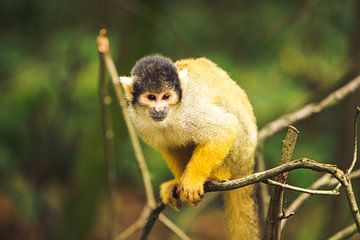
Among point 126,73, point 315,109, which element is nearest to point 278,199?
point 315,109

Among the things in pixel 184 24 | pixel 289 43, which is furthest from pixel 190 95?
pixel 184 24

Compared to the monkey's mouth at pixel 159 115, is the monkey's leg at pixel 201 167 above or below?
below

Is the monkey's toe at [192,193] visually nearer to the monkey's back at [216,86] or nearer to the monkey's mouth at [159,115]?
the monkey's mouth at [159,115]

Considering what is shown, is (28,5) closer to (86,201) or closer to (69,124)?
(69,124)

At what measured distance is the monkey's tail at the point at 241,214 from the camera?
153 inches

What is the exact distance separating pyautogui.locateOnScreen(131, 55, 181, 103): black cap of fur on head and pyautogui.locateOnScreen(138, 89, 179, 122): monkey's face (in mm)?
39

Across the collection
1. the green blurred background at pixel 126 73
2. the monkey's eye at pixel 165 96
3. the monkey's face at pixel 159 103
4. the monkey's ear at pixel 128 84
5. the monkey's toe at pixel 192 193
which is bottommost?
the monkey's toe at pixel 192 193

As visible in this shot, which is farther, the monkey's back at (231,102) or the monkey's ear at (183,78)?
the monkey's back at (231,102)

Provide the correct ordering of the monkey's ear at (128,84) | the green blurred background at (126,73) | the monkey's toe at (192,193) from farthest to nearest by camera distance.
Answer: the green blurred background at (126,73) < the monkey's ear at (128,84) < the monkey's toe at (192,193)

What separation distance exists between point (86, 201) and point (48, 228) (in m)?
1.05

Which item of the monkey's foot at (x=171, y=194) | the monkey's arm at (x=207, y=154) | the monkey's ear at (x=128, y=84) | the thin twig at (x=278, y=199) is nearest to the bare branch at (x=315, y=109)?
the monkey's arm at (x=207, y=154)

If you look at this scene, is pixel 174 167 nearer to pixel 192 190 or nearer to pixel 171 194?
pixel 171 194

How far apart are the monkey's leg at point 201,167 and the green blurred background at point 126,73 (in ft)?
4.69

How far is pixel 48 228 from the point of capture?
695 cm
